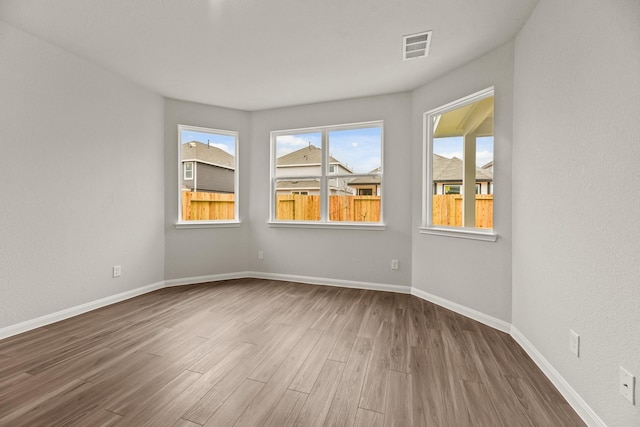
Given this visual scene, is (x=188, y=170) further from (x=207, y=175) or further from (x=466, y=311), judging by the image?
(x=466, y=311)

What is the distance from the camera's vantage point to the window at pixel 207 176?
4.13 metres

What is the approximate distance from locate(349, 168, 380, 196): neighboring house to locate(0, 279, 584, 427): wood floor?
5.35 ft

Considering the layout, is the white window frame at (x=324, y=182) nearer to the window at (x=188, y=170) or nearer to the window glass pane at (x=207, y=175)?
the window glass pane at (x=207, y=175)

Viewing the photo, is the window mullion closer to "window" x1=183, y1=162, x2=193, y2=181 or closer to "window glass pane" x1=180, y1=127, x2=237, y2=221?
"window glass pane" x1=180, y1=127, x2=237, y2=221

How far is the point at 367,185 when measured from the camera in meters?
3.99

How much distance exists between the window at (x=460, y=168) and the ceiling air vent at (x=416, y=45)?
678 millimetres

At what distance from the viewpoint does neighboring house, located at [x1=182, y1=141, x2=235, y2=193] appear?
13.6ft

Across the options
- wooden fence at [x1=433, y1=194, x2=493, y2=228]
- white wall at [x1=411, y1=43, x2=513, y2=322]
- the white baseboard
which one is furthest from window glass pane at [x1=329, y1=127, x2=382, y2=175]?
the white baseboard

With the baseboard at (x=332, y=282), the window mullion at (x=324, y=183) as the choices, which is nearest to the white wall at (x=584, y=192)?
the baseboard at (x=332, y=282)

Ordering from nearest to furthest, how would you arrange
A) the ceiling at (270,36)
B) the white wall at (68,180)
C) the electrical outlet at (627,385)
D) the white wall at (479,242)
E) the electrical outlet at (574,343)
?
the electrical outlet at (627,385) → the electrical outlet at (574,343) → the ceiling at (270,36) → the white wall at (68,180) → the white wall at (479,242)

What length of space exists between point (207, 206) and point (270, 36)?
262 cm

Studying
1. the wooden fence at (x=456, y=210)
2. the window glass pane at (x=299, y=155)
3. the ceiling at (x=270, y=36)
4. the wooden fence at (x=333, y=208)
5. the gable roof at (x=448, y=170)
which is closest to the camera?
the ceiling at (x=270, y=36)

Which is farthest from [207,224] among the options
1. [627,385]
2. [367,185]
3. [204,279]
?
[627,385]

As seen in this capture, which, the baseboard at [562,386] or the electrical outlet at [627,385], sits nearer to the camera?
the electrical outlet at [627,385]
